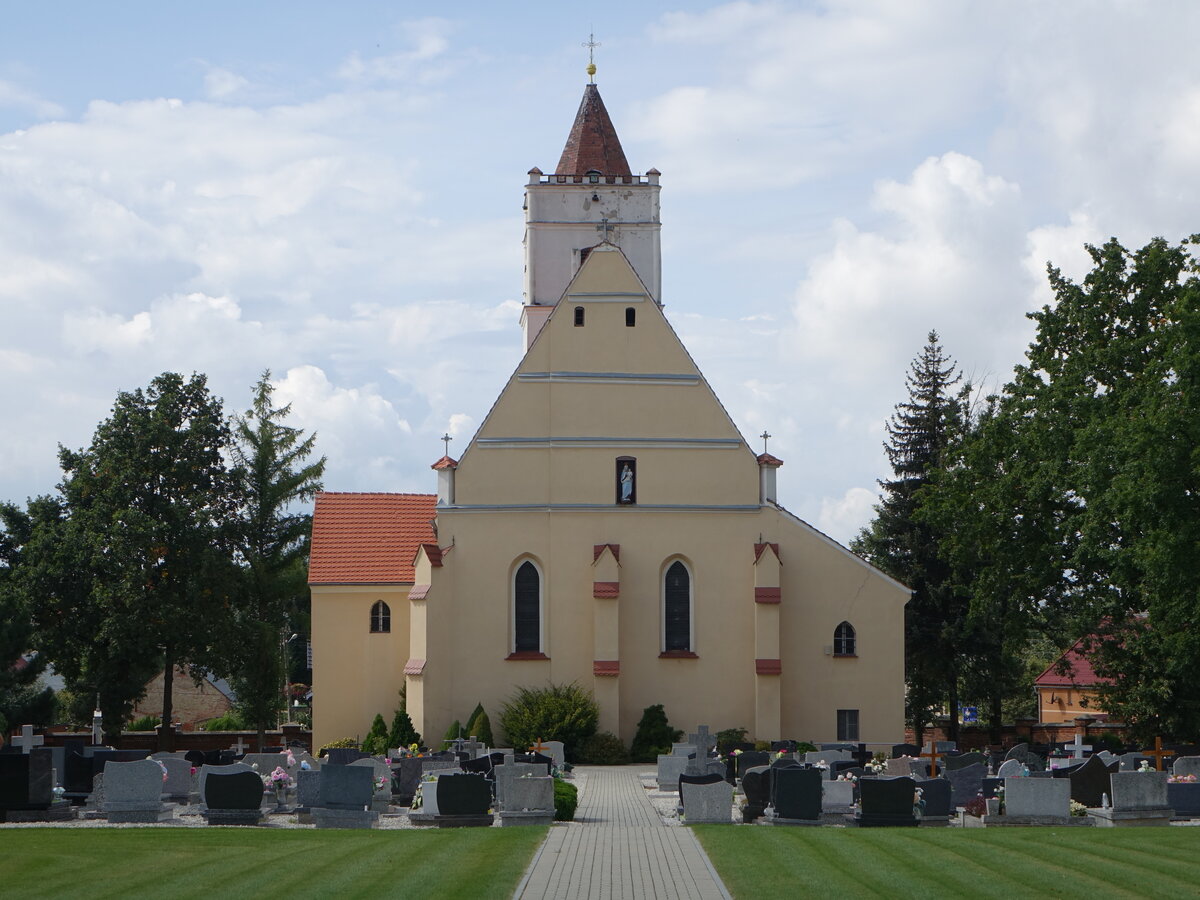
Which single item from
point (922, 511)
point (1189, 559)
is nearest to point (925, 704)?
point (922, 511)

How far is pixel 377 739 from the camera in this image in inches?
1617

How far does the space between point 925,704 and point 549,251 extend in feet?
66.5

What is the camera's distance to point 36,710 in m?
46.2

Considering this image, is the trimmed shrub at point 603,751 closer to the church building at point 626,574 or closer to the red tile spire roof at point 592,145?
the church building at point 626,574

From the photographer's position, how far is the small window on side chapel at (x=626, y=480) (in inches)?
1670

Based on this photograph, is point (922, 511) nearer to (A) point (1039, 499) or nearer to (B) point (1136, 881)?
(A) point (1039, 499)

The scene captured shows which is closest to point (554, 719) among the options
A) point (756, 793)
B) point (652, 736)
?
point (652, 736)

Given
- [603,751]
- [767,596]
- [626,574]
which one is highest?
[626,574]

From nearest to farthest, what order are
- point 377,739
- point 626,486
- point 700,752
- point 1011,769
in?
point 1011,769 → point 700,752 → point 377,739 → point 626,486

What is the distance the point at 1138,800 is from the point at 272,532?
38.6 meters

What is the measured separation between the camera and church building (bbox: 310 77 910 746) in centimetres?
4141

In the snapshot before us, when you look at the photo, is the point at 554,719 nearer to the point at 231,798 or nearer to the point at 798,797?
the point at 231,798

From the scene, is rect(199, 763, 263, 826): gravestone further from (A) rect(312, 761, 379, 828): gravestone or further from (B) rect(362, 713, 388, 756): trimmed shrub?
(B) rect(362, 713, 388, 756): trimmed shrub

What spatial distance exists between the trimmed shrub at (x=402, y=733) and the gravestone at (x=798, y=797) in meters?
17.9
